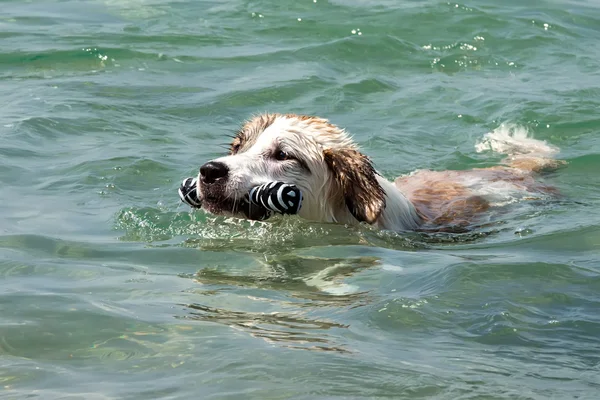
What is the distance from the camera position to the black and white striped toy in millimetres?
7277

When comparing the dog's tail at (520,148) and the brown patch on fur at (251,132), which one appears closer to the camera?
the brown patch on fur at (251,132)

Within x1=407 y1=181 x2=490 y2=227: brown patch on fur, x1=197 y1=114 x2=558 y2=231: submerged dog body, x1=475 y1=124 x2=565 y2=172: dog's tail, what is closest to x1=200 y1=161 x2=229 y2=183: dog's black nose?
x1=197 y1=114 x2=558 y2=231: submerged dog body

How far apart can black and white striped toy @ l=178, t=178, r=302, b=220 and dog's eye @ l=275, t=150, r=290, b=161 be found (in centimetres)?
21

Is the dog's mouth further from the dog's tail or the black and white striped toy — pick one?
the dog's tail

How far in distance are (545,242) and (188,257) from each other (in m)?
2.68

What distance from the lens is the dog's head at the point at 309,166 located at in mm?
7453

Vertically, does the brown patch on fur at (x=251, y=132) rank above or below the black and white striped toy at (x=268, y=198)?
above

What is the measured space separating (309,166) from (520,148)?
3.66 meters

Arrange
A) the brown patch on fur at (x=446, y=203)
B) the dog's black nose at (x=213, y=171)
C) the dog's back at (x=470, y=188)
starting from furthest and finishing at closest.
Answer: the dog's back at (x=470, y=188) → the brown patch on fur at (x=446, y=203) → the dog's black nose at (x=213, y=171)

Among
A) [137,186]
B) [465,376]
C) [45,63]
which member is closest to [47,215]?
[137,186]

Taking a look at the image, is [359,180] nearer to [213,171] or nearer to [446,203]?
[213,171]

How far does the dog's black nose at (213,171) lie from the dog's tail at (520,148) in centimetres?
379

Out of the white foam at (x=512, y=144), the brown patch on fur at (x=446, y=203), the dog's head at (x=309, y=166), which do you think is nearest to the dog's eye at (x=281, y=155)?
the dog's head at (x=309, y=166)

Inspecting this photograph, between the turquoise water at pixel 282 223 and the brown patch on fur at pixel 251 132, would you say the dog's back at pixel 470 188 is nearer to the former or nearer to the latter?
the turquoise water at pixel 282 223
